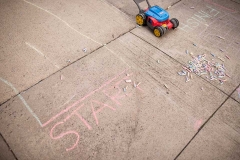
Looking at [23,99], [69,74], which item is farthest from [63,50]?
[23,99]

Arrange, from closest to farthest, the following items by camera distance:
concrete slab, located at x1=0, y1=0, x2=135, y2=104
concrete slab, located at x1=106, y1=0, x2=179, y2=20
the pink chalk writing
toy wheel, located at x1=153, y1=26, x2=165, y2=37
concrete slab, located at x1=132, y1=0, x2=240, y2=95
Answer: the pink chalk writing < concrete slab, located at x1=0, y1=0, x2=135, y2=104 < concrete slab, located at x1=132, y1=0, x2=240, y2=95 < toy wheel, located at x1=153, y1=26, x2=165, y2=37 < concrete slab, located at x1=106, y1=0, x2=179, y2=20

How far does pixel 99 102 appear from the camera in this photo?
319 cm

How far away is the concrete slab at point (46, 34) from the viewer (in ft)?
11.6

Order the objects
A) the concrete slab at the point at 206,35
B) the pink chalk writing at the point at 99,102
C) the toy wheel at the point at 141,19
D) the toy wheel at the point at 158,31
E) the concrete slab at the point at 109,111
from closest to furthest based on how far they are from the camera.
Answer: the concrete slab at the point at 109,111 < the pink chalk writing at the point at 99,102 < the concrete slab at the point at 206,35 < the toy wheel at the point at 158,31 < the toy wheel at the point at 141,19

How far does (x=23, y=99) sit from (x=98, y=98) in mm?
1303

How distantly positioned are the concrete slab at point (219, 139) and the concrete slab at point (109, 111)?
0.45 feet

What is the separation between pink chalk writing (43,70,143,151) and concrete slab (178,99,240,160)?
50.7 inches

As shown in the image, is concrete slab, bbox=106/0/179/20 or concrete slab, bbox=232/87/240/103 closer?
concrete slab, bbox=232/87/240/103

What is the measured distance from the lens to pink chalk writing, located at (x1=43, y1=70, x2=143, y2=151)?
292 cm

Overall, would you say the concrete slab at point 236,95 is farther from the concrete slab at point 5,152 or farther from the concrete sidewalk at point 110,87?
the concrete slab at point 5,152

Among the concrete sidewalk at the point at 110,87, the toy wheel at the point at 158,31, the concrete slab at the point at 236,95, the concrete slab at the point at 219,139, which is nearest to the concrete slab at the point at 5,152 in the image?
the concrete sidewalk at the point at 110,87

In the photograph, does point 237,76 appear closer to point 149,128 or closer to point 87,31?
point 149,128

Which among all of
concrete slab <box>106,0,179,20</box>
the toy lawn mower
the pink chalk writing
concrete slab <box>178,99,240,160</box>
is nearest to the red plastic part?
the toy lawn mower

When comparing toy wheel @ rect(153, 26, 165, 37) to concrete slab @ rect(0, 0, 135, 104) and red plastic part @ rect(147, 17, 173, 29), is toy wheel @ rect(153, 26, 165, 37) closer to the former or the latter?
red plastic part @ rect(147, 17, 173, 29)
